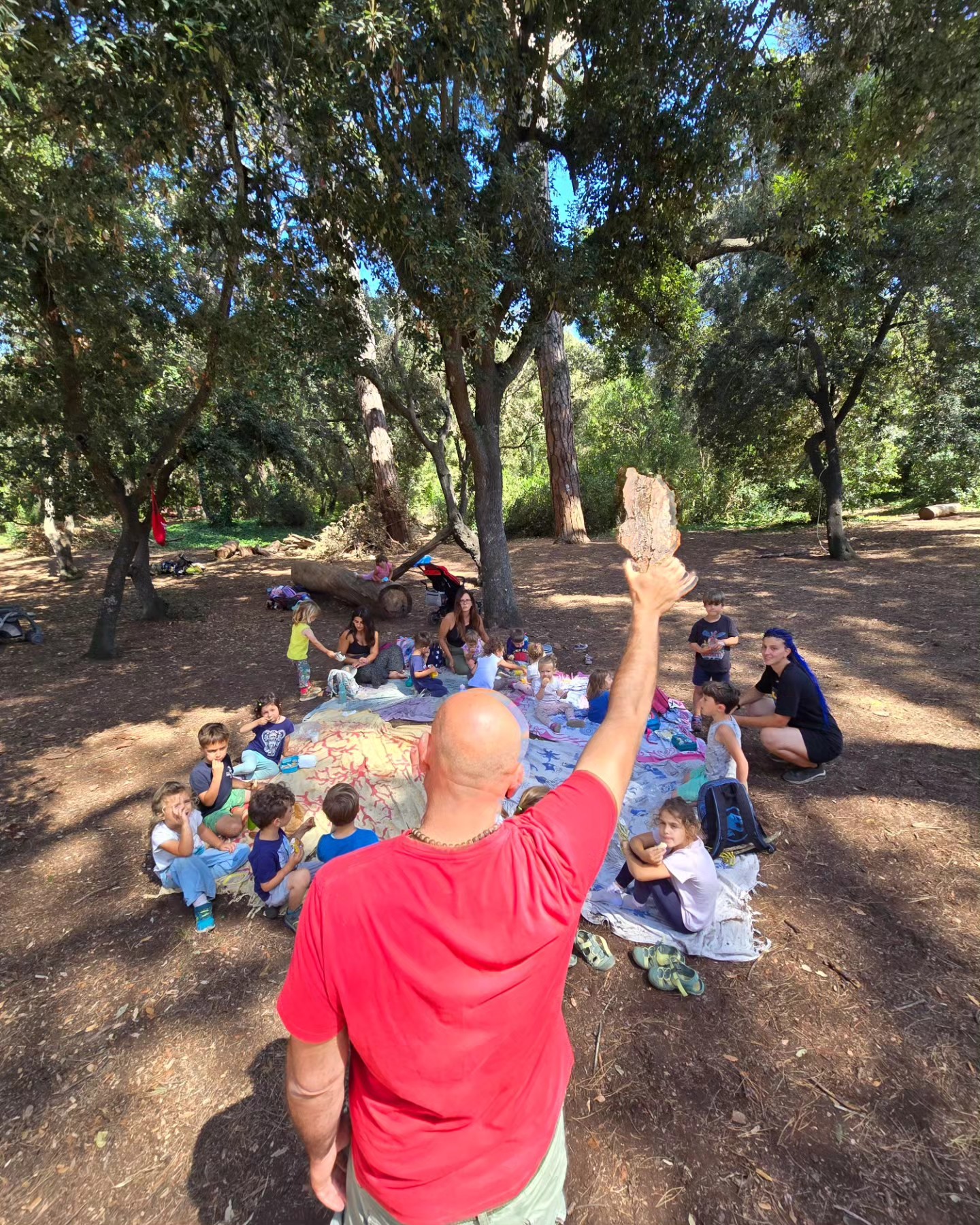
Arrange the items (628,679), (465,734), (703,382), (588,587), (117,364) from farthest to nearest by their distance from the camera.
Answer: (703,382) < (588,587) < (117,364) < (628,679) < (465,734)

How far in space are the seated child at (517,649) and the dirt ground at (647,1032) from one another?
320 centimetres

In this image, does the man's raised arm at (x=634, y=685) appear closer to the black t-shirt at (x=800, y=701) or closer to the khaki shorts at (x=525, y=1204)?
the khaki shorts at (x=525, y=1204)

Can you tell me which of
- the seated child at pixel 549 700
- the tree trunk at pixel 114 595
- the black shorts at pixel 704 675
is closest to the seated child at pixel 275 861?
the seated child at pixel 549 700

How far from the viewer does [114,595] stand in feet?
30.8

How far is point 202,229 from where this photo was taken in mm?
7449

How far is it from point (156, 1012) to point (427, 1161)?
2884mm

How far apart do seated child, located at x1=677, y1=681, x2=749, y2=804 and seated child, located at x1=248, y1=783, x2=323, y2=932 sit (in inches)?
113

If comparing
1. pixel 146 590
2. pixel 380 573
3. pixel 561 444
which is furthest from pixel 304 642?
pixel 561 444

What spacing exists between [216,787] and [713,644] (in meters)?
4.76

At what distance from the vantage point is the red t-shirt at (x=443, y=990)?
1136 millimetres

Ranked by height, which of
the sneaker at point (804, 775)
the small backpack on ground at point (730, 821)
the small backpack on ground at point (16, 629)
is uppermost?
the small backpack on ground at point (16, 629)

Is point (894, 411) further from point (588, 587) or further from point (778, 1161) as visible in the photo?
point (778, 1161)

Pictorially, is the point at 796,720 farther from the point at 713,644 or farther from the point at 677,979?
the point at 677,979

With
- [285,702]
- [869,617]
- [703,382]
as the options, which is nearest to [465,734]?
[285,702]
